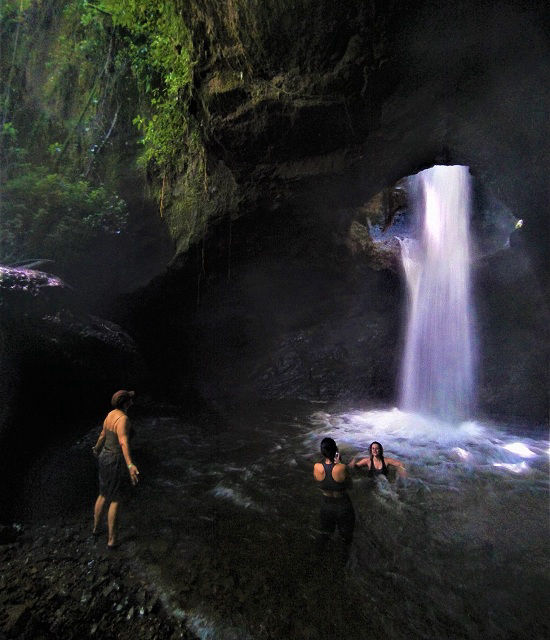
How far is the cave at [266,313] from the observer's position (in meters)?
3.72

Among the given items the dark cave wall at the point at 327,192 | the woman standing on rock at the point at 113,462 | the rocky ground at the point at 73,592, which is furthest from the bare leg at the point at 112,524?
the dark cave wall at the point at 327,192

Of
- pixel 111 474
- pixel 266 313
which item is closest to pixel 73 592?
pixel 111 474

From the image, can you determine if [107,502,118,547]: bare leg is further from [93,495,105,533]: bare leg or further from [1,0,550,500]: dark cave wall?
[1,0,550,500]: dark cave wall

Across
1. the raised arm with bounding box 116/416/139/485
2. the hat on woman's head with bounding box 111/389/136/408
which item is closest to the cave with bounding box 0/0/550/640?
the raised arm with bounding box 116/416/139/485

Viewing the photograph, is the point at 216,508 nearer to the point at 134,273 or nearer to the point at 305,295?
the point at 134,273

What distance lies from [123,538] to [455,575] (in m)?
3.88

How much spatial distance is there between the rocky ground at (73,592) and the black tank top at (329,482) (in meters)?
1.80

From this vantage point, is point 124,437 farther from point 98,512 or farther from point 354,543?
point 354,543

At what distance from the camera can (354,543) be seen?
434 centimetres

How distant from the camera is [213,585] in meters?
3.58

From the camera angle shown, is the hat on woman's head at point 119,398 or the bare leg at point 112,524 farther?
the hat on woman's head at point 119,398

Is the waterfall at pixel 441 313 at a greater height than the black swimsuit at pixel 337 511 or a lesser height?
greater

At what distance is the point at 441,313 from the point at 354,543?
937 cm

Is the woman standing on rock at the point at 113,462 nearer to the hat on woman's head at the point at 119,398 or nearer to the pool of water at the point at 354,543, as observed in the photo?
the hat on woman's head at the point at 119,398
